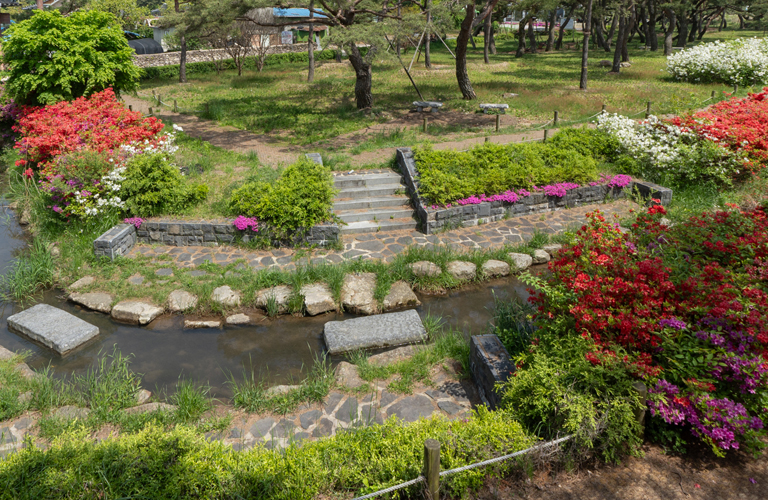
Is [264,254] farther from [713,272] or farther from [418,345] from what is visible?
[713,272]

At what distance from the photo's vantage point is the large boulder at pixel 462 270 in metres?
9.53

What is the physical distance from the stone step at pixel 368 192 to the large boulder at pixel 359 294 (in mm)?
3342

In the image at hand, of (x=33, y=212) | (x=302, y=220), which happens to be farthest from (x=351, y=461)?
(x=33, y=212)

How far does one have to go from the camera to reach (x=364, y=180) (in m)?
12.4

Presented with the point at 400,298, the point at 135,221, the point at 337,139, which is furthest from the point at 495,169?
the point at 135,221

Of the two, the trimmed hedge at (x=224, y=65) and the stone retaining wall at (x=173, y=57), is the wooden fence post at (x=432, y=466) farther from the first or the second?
the stone retaining wall at (x=173, y=57)

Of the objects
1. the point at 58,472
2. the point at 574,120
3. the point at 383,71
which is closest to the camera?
the point at 58,472

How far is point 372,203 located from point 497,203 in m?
2.86

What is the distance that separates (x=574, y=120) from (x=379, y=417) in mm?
14951

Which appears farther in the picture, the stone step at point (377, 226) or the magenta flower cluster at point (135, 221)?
the stone step at point (377, 226)

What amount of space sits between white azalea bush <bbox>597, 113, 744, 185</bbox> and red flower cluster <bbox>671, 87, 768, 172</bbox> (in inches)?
8.2

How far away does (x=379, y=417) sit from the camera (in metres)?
5.96

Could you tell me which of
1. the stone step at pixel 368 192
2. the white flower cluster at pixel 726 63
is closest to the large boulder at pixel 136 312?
the stone step at pixel 368 192

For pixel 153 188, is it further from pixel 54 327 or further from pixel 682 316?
pixel 682 316
